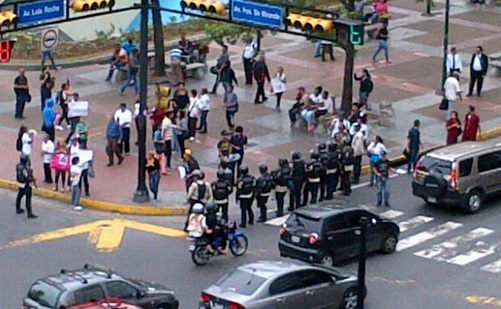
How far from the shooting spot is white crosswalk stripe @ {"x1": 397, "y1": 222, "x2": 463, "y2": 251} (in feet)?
104

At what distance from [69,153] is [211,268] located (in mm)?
6621

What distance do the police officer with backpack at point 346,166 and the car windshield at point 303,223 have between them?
5.31 metres

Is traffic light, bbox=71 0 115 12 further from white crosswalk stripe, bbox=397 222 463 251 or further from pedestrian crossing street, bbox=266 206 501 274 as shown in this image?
white crosswalk stripe, bbox=397 222 463 251

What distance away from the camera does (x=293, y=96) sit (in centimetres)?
4394

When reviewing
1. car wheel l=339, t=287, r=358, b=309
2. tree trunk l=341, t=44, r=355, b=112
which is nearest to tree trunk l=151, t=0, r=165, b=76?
tree trunk l=341, t=44, r=355, b=112

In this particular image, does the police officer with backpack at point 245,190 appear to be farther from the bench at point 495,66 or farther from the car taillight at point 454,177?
the bench at point 495,66

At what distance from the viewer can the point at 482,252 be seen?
31.2 meters

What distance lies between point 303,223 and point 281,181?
12.1 feet

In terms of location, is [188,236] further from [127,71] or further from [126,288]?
[127,71]

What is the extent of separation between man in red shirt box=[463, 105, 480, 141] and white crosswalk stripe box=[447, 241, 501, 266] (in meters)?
7.67

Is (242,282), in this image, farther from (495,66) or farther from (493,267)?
(495,66)

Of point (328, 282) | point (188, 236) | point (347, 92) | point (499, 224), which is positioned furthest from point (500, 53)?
point (328, 282)

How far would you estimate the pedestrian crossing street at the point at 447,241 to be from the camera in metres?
30.7

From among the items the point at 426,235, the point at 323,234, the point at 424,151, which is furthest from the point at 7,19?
the point at 424,151
